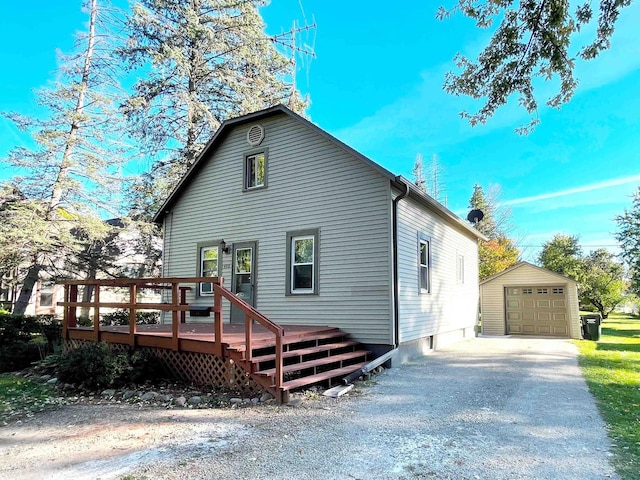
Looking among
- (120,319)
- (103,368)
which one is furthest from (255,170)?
(120,319)

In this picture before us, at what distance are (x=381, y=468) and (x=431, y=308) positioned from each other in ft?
25.2

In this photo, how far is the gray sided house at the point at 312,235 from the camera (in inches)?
339

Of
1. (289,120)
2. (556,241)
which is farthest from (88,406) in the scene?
(556,241)

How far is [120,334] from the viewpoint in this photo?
25.9ft

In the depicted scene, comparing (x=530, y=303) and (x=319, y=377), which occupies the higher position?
(x=530, y=303)

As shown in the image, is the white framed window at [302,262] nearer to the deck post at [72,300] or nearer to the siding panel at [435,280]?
the siding panel at [435,280]

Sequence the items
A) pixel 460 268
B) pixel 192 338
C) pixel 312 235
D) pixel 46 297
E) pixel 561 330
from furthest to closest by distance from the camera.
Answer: pixel 46 297 < pixel 561 330 < pixel 460 268 < pixel 312 235 < pixel 192 338

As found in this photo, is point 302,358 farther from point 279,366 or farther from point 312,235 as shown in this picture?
point 312,235

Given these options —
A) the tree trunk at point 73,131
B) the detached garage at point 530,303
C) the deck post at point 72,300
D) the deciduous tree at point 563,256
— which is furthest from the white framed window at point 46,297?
the deciduous tree at point 563,256


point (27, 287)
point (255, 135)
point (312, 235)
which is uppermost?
point (255, 135)

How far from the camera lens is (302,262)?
31.6 ft

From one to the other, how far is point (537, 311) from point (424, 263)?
8.29 meters

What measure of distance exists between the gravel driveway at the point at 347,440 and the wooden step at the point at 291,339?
1106 mm

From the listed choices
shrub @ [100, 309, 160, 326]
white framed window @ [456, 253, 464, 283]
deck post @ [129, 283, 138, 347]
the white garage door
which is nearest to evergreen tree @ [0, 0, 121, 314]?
shrub @ [100, 309, 160, 326]
